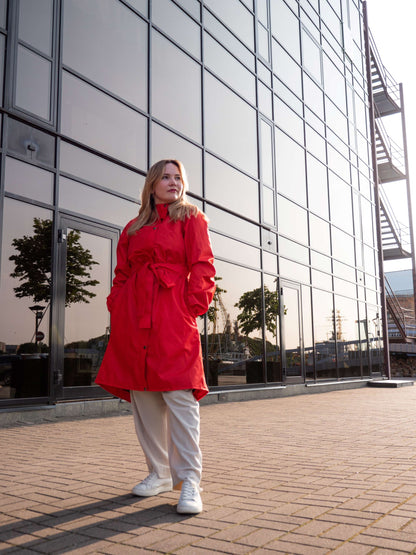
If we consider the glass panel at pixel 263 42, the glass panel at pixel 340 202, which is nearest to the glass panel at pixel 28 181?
the glass panel at pixel 263 42

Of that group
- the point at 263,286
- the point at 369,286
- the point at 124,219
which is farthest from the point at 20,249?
the point at 369,286

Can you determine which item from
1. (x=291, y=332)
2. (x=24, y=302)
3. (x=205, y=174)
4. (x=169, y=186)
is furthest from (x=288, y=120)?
(x=169, y=186)

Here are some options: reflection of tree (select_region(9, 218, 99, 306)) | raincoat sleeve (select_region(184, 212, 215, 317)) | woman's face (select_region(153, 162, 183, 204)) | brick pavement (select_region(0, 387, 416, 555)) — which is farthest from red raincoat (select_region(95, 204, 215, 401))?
reflection of tree (select_region(9, 218, 99, 306))

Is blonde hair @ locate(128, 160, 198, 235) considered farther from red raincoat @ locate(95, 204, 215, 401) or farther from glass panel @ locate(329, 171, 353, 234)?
glass panel @ locate(329, 171, 353, 234)

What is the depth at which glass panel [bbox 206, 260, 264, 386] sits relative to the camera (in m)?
10.8

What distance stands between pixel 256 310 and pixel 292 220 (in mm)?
3505

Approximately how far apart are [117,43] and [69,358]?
5449mm

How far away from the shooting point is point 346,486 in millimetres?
3389

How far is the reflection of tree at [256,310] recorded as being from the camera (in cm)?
1189

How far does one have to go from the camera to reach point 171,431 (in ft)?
9.84

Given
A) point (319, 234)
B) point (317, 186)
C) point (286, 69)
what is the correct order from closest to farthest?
point (286, 69), point (319, 234), point (317, 186)

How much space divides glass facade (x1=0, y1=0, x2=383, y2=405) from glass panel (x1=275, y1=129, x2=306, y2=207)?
0.07m

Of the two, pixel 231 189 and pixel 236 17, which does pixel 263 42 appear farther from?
pixel 231 189

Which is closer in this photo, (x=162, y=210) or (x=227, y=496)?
(x=227, y=496)
